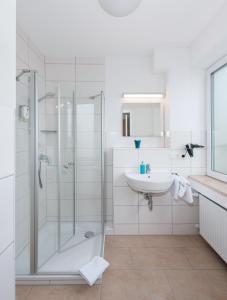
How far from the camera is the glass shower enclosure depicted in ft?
6.07

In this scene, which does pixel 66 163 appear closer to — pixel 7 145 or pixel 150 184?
pixel 150 184

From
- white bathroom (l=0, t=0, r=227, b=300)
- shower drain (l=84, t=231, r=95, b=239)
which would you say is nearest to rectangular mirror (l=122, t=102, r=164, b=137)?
white bathroom (l=0, t=0, r=227, b=300)

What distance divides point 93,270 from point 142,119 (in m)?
2.01

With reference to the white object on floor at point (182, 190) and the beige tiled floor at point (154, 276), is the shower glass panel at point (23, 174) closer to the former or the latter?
the beige tiled floor at point (154, 276)

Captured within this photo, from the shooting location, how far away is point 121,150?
280 centimetres

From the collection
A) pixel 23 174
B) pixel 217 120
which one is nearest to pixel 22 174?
pixel 23 174

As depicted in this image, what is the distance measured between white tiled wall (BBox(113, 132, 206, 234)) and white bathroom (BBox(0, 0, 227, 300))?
0.01 meters

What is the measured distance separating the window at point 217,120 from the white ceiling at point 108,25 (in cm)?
54

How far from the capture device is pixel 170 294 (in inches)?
67.4

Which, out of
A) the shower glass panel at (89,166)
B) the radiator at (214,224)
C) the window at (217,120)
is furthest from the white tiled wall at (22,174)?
the window at (217,120)

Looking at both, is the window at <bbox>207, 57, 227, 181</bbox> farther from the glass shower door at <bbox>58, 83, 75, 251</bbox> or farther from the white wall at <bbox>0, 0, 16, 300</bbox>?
the white wall at <bbox>0, 0, 16, 300</bbox>

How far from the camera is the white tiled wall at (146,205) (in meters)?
2.80

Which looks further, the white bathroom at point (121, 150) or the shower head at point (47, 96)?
the shower head at point (47, 96)

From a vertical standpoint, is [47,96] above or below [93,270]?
above
